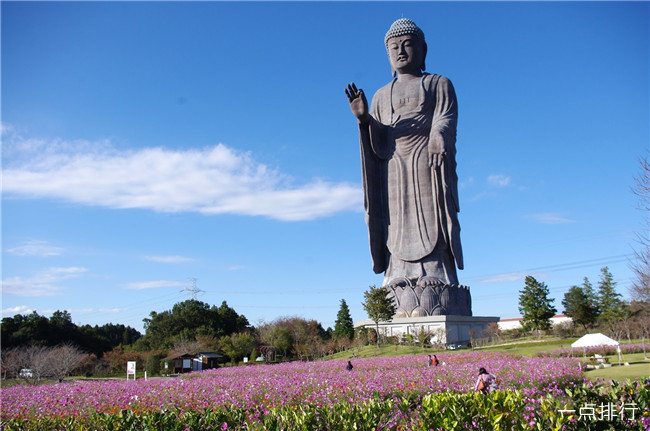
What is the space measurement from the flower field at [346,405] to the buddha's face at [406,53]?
18.0 m

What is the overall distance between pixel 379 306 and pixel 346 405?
57.6ft

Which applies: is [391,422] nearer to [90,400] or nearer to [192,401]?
[192,401]

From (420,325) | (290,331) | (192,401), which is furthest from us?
(290,331)

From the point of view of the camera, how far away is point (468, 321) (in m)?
24.0

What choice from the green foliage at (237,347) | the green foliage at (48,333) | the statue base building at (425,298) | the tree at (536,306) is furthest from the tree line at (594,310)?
the green foliage at (48,333)

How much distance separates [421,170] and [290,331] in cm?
1705

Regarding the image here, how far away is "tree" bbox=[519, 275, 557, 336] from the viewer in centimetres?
2930

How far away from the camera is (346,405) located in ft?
16.7

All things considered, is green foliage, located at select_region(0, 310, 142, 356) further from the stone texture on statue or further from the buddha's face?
the buddha's face

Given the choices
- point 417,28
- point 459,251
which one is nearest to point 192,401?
point 459,251

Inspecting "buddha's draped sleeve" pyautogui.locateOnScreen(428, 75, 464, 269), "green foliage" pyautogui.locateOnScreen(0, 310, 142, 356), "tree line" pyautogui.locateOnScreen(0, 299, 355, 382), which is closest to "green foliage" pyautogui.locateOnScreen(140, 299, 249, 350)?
"tree line" pyautogui.locateOnScreen(0, 299, 355, 382)

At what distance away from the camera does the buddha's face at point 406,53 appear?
82.6 feet

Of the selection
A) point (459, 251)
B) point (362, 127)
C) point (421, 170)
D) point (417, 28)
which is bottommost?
point (459, 251)

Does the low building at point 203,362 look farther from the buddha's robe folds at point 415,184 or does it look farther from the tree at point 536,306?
the tree at point 536,306
